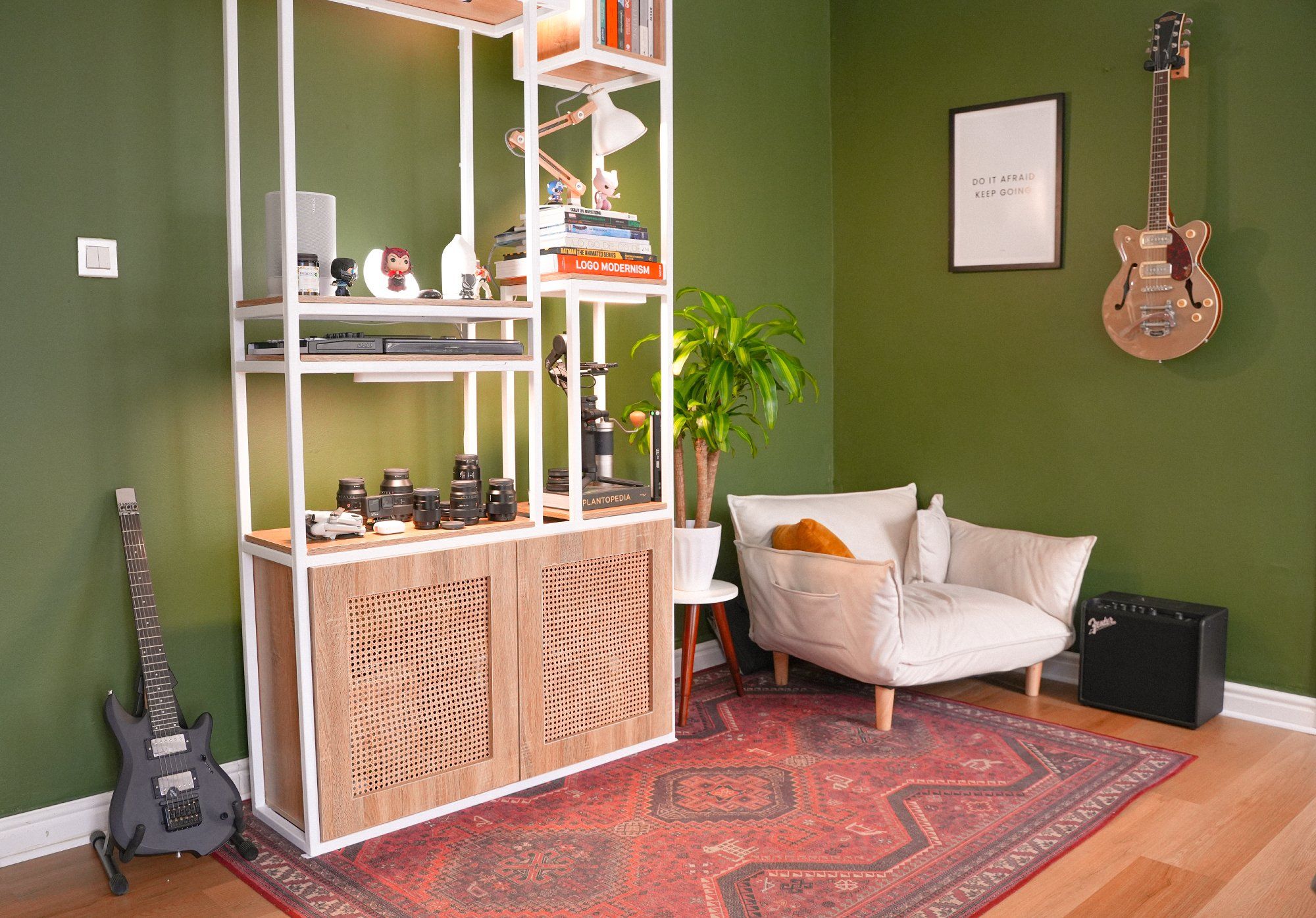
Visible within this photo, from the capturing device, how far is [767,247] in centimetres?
439

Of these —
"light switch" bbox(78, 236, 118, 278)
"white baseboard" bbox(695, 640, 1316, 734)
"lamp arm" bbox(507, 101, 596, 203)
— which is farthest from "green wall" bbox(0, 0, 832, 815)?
"white baseboard" bbox(695, 640, 1316, 734)

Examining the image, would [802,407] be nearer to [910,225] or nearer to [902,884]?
[910,225]

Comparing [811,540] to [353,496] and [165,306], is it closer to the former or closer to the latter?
[353,496]

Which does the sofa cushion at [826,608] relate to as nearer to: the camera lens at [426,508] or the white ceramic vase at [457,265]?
the camera lens at [426,508]

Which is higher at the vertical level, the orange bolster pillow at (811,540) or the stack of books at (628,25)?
the stack of books at (628,25)

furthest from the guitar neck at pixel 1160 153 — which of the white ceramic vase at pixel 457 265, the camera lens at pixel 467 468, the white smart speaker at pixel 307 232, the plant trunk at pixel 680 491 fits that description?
the white smart speaker at pixel 307 232

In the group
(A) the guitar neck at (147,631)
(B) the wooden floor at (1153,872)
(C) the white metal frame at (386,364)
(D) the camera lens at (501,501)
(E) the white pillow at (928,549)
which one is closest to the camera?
(B) the wooden floor at (1153,872)

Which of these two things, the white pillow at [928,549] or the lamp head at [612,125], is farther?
the white pillow at [928,549]

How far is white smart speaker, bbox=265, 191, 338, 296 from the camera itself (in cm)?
275

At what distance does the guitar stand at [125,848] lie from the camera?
2.50 metres

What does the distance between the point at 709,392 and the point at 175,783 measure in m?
Answer: 1.89

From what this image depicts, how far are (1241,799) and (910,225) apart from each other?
240cm

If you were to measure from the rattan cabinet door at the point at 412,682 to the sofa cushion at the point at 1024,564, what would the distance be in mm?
1895

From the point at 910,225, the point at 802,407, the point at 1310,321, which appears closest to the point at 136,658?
the point at 802,407
